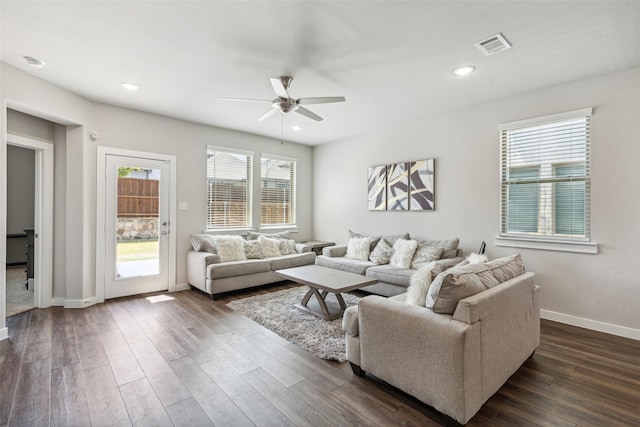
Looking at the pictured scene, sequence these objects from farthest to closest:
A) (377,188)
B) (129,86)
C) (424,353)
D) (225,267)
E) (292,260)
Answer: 1. (377,188)
2. (292,260)
3. (225,267)
4. (129,86)
5. (424,353)

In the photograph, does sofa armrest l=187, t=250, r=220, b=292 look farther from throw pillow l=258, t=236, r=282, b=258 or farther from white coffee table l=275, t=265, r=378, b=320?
white coffee table l=275, t=265, r=378, b=320

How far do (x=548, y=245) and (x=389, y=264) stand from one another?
79.4 inches

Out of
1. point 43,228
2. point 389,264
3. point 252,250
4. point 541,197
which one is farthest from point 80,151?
point 541,197

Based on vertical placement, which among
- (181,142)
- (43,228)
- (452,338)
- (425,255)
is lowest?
(452,338)

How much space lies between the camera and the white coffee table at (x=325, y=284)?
338cm

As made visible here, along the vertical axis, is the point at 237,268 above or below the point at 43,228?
below

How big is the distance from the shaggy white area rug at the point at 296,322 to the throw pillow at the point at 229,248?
2.47 ft

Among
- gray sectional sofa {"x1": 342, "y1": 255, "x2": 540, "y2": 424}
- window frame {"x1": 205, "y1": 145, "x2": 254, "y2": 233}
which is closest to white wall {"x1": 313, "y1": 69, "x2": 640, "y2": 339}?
gray sectional sofa {"x1": 342, "y1": 255, "x2": 540, "y2": 424}

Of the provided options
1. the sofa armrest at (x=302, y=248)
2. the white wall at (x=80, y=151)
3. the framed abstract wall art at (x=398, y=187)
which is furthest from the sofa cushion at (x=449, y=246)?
the white wall at (x=80, y=151)

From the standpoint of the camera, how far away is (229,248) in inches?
191

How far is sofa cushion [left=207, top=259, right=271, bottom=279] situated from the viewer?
4355 millimetres

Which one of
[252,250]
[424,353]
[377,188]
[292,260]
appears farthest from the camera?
[377,188]

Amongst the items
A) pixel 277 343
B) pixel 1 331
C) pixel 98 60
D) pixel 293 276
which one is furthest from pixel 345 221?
pixel 1 331

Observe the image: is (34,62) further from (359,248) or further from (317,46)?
(359,248)
